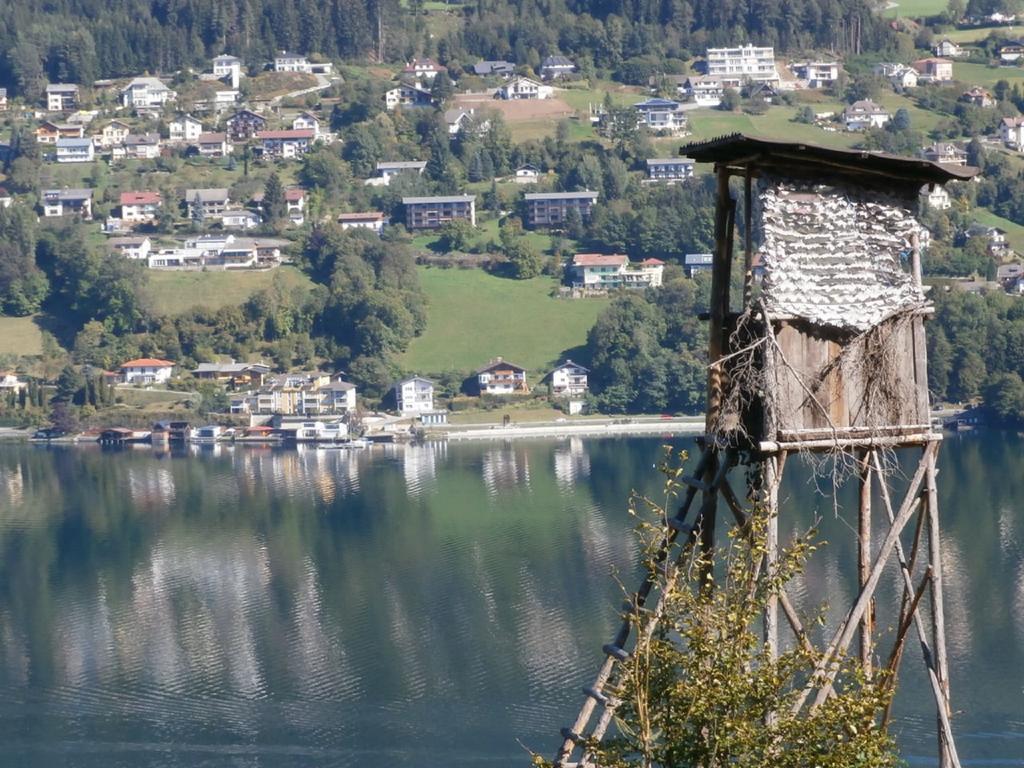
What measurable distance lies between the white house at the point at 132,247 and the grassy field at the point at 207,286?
4.31 feet

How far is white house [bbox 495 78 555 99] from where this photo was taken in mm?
69188

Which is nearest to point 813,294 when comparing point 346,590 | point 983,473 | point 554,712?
point 554,712

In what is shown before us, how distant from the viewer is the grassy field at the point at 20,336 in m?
49.8

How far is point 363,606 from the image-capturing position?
23.0 metres

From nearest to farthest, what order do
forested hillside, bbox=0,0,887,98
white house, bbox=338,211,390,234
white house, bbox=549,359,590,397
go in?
white house, bbox=549,359,590,397 < white house, bbox=338,211,390,234 < forested hillside, bbox=0,0,887,98

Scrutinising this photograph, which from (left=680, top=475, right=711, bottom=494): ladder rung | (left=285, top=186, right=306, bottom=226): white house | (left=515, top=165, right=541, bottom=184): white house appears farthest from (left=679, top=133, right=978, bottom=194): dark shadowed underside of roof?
(left=515, top=165, right=541, bottom=184): white house

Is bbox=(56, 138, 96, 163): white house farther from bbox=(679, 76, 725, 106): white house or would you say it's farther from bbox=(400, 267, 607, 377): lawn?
bbox=(679, 76, 725, 106): white house

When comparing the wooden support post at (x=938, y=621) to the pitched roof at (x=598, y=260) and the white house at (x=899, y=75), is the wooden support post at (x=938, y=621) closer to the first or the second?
the pitched roof at (x=598, y=260)

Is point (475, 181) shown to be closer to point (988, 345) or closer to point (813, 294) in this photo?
point (988, 345)

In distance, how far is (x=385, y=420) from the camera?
44.8 metres

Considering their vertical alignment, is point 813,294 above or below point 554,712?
above

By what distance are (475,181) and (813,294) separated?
182ft

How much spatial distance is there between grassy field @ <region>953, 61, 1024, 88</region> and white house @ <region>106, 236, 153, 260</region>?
31.6 metres

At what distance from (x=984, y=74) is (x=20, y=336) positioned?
3776cm
